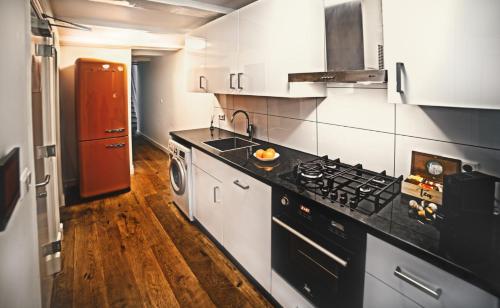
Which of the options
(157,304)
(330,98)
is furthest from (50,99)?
(330,98)

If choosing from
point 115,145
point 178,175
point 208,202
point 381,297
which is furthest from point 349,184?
point 115,145

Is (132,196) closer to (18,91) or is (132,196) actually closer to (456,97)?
(18,91)

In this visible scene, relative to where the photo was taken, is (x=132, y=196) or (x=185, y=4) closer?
(x=185, y=4)

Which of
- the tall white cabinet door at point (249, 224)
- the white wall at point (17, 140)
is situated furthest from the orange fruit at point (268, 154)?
the white wall at point (17, 140)

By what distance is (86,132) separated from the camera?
378cm

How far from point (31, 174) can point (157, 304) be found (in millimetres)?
1183

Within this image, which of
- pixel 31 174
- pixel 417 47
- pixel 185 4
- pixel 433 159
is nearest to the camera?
pixel 417 47

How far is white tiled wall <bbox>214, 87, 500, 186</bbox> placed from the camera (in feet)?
4.68

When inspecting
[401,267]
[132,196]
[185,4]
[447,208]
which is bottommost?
[132,196]

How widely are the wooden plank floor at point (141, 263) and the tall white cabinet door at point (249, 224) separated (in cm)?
17

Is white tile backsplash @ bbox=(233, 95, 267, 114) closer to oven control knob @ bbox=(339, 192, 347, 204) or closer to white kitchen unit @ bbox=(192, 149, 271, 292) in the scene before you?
white kitchen unit @ bbox=(192, 149, 271, 292)

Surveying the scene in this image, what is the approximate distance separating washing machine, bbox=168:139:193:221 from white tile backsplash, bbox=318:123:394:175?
1.36 meters

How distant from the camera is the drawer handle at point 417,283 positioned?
106cm

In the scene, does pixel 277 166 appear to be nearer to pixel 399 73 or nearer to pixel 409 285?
pixel 399 73
